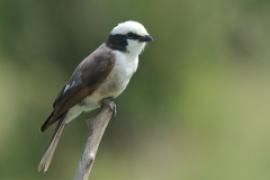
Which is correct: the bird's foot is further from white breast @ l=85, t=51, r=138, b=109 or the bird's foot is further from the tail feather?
the tail feather

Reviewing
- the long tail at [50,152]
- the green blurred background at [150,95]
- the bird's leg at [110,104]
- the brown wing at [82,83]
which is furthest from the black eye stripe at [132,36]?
the green blurred background at [150,95]

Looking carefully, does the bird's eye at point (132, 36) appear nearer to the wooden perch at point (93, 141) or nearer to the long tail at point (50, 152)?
the wooden perch at point (93, 141)

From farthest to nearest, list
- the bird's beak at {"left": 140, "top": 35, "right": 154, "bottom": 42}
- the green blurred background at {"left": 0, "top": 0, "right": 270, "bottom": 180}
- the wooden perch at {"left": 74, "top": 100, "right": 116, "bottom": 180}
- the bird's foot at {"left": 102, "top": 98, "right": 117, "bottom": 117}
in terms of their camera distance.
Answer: the green blurred background at {"left": 0, "top": 0, "right": 270, "bottom": 180} < the bird's beak at {"left": 140, "top": 35, "right": 154, "bottom": 42} < the bird's foot at {"left": 102, "top": 98, "right": 117, "bottom": 117} < the wooden perch at {"left": 74, "top": 100, "right": 116, "bottom": 180}

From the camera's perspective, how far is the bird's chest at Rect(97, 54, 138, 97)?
184 inches

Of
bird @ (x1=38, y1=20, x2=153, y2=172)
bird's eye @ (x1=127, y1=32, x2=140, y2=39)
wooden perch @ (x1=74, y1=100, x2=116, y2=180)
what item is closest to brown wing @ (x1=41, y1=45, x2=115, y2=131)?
bird @ (x1=38, y1=20, x2=153, y2=172)

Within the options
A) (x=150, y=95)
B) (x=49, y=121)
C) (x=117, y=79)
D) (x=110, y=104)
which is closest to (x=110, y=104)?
(x=110, y=104)

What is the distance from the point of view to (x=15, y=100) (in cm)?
1009

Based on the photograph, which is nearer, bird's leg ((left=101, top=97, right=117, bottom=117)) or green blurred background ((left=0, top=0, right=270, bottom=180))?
bird's leg ((left=101, top=97, right=117, bottom=117))

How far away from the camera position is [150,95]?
→ 10.7m

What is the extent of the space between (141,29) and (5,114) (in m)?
5.40

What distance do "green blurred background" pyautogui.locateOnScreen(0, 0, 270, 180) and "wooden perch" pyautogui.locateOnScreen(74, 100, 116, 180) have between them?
17.4ft

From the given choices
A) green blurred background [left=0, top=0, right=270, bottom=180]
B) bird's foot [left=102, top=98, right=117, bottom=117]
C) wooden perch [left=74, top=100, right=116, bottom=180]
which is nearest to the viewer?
wooden perch [left=74, top=100, right=116, bottom=180]

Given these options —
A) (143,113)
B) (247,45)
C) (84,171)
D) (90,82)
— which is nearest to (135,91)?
(143,113)

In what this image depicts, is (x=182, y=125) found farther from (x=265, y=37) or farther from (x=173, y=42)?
(x=265, y=37)
